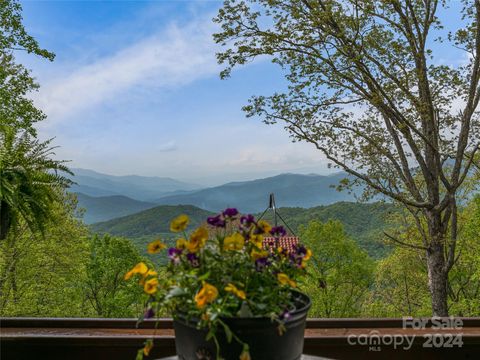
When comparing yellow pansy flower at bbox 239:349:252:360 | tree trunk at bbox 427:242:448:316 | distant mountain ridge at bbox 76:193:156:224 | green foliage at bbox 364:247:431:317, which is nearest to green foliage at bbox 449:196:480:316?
green foliage at bbox 364:247:431:317

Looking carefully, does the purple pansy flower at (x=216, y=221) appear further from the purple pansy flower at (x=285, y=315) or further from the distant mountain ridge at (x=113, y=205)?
the distant mountain ridge at (x=113, y=205)

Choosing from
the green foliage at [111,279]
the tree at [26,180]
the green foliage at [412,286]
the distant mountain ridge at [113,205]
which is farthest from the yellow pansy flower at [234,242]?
the distant mountain ridge at [113,205]

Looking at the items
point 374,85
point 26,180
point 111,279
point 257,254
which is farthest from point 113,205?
point 257,254

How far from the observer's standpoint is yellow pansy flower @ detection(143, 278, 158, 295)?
0.68 metres

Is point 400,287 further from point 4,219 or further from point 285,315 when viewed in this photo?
point 285,315

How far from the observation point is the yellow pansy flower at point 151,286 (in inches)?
26.8

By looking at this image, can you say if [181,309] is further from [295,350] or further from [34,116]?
[34,116]

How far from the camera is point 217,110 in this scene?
4.16m

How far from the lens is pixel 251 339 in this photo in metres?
0.64

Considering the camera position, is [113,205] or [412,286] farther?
[113,205]

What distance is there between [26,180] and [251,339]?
1378 millimetres

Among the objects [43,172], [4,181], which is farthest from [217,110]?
[4,181]

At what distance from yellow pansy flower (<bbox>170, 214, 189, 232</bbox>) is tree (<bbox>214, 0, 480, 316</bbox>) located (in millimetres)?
3187

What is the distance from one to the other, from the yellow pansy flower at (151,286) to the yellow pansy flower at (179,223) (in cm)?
11
